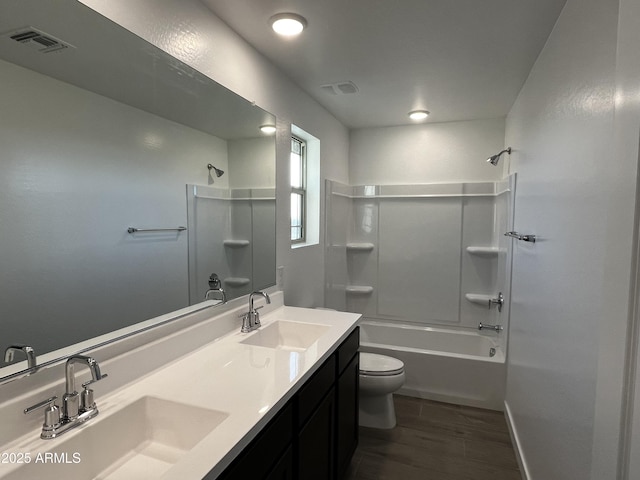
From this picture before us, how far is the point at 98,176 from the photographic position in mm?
1237

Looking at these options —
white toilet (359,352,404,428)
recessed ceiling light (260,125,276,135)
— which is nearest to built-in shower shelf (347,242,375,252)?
white toilet (359,352,404,428)

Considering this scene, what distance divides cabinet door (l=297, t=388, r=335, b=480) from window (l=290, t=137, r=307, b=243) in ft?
4.78

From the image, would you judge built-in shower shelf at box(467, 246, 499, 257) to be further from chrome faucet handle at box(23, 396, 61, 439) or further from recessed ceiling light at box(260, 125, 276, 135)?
chrome faucet handle at box(23, 396, 61, 439)

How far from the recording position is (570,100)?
153 cm

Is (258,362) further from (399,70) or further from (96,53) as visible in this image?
(399,70)

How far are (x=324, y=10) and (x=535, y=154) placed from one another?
1.40 meters

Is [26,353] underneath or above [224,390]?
above

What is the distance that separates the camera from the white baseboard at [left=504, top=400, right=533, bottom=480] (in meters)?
2.08

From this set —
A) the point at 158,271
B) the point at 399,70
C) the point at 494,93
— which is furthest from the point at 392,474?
the point at 494,93

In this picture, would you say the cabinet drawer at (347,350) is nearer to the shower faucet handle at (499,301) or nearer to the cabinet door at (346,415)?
the cabinet door at (346,415)

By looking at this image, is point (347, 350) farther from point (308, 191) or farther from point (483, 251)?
point (483, 251)

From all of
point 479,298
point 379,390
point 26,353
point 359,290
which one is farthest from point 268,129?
point 479,298

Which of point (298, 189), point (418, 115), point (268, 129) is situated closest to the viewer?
point (268, 129)

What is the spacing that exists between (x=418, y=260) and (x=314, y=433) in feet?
8.56
